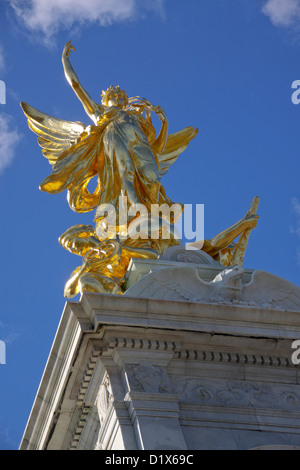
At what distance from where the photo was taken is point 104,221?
58.1 feet

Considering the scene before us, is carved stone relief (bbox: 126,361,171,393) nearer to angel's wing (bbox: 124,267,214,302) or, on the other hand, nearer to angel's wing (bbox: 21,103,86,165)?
angel's wing (bbox: 124,267,214,302)

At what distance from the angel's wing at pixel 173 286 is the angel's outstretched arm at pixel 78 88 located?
580 centimetres

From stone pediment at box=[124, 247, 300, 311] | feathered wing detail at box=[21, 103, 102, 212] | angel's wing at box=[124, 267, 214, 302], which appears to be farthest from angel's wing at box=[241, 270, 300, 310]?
feathered wing detail at box=[21, 103, 102, 212]

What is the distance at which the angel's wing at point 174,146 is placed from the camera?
2042 centimetres

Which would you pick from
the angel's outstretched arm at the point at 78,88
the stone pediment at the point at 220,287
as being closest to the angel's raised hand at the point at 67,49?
the angel's outstretched arm at the point at 78,88

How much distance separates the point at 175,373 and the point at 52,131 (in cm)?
787

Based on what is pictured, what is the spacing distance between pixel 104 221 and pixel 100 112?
294cm

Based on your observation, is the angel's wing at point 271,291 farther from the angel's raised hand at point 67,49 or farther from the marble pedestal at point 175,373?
the angel's raised hand at point 67,49

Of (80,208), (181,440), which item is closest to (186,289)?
(181,440)

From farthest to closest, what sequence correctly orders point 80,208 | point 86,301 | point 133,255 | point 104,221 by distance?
point 80,208
point 104,221
point 133,255
point 86,301

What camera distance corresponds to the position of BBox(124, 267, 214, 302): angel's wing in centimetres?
1464
